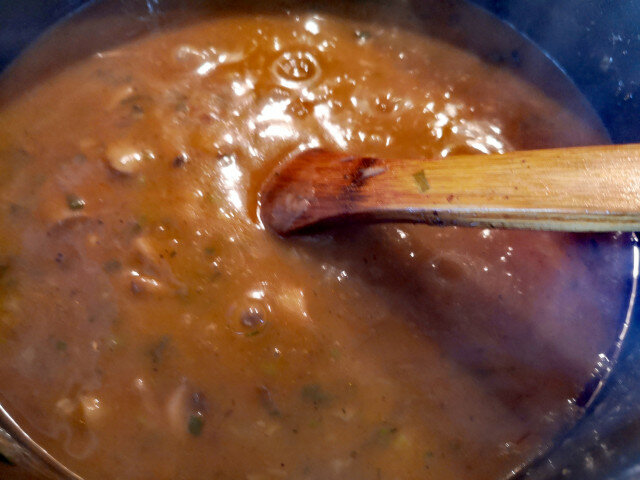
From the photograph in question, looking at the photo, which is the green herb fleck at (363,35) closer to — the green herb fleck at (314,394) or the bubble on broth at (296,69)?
the bubble on broth at (296,69)

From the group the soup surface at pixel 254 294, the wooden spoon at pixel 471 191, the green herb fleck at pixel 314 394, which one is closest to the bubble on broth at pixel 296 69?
the soup surface at pixel 254 294

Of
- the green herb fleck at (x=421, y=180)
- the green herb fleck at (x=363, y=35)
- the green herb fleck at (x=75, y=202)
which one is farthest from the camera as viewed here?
the green herb fleck at (x=363, y=35)

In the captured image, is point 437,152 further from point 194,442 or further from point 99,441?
point 99,441

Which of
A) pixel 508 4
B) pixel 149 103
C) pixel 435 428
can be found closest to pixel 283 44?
pixel 149 103

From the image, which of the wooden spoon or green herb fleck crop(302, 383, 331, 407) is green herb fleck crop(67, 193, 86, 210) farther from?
green herb fleck crop(302, 383, 331, 407)

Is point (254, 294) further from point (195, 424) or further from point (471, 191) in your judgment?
point (471, 191)

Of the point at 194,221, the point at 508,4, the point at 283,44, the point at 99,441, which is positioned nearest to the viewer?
the point at 99,441
